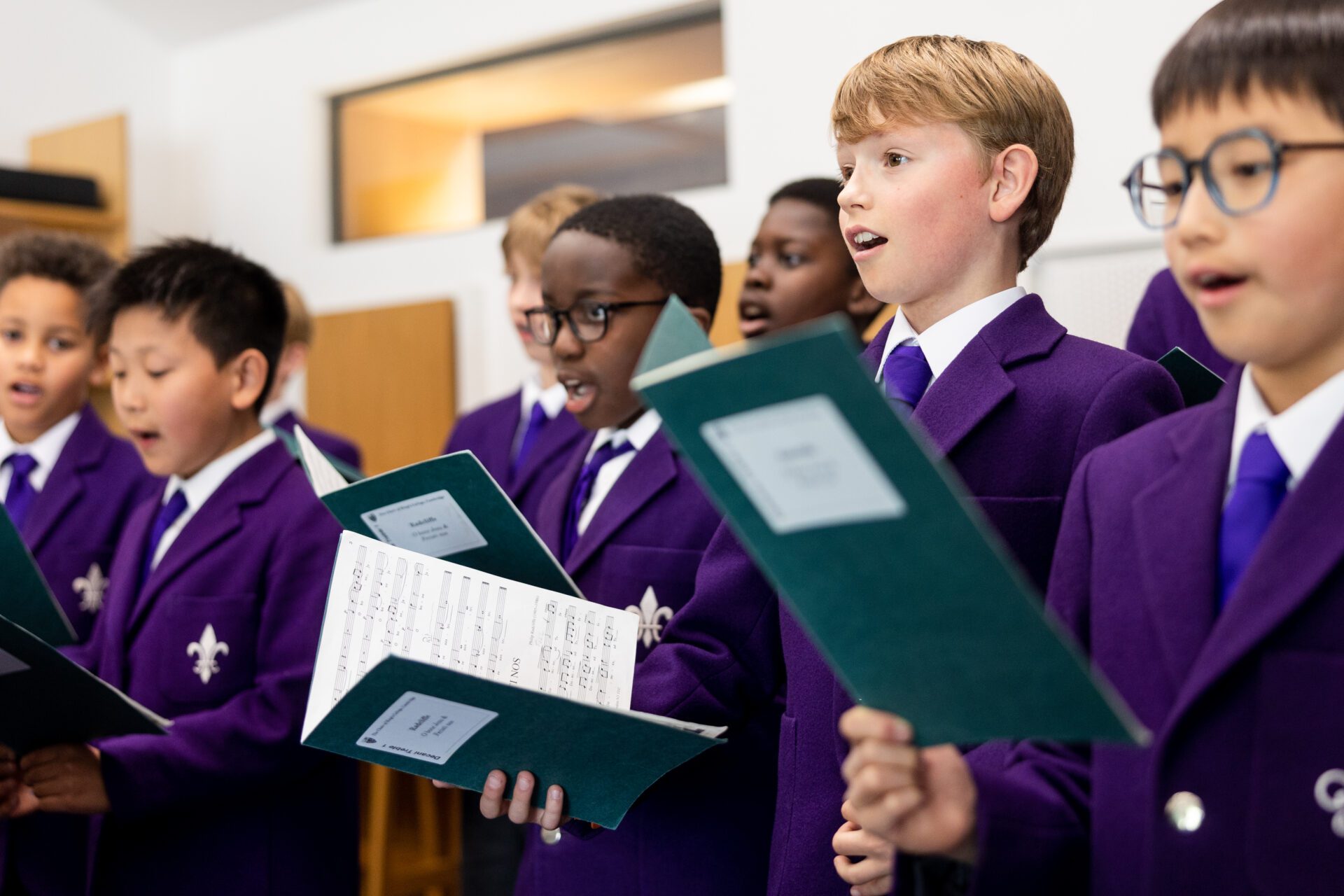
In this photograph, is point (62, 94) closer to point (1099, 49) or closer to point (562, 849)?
point (1099, 49)

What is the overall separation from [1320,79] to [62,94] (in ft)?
17.5

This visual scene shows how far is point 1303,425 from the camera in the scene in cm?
90

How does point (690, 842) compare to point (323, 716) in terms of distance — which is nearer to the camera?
point (323, 716)

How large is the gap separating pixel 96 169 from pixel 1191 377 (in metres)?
4.50

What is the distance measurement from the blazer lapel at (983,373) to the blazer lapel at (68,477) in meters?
1.73

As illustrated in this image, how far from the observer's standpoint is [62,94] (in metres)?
5.16

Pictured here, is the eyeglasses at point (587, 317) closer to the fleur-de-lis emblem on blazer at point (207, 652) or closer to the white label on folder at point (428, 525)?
the white label on folder at point (428, 525)

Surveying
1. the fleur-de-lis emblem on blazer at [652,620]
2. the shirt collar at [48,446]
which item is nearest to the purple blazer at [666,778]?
the fleur-de-lis emblem on blazer at [652,620]

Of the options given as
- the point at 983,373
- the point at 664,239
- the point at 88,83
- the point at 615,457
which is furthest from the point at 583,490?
the point at 88,83

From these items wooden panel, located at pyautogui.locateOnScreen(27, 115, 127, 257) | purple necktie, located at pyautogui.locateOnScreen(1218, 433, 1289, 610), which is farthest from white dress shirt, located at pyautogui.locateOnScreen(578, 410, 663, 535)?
wooden panel, located at pyautogui.locateOnScreen(27, 115, 127, 257)

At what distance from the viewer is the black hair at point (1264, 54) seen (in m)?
0.85

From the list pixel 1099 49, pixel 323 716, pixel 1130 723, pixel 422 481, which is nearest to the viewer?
pixel 1130 723

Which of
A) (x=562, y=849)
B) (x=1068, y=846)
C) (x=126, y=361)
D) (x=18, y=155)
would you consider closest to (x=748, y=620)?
(x=562, y=849)

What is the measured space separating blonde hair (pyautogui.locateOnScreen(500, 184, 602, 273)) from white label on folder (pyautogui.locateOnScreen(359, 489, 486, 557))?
134 cm
